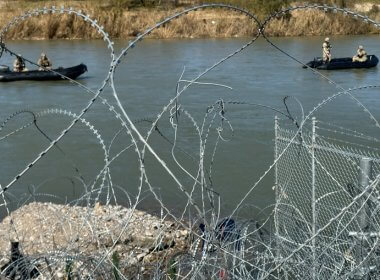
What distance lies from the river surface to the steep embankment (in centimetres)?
601

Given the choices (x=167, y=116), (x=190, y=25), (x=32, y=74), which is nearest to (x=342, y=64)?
(x=167, y=116)

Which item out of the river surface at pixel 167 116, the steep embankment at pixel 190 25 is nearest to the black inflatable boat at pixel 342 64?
the river surface at pixel 167 116

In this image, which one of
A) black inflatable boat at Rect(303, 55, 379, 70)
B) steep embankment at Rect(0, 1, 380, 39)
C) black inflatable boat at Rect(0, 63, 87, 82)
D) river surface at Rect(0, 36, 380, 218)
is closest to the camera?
river surface at Rect(0, 36, 380, 218)

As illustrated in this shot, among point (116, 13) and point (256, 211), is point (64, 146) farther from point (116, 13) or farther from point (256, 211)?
point (116, 13)

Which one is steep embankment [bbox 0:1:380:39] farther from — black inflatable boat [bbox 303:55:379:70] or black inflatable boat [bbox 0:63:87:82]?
black inflatable boat [bbox 0:63:87:82]

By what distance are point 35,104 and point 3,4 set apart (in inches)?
1374

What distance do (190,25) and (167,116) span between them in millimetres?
29258

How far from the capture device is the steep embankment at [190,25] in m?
44.8

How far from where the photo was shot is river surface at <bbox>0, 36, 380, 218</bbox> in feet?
38.3

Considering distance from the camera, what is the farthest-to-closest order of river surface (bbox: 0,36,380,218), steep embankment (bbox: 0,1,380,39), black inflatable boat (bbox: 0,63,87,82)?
steep embankment (bbox: 0,1,380,39) < black inflatable boat (bbox: 0,63,87,82) < river surface (bbox: 0,36,380,218)

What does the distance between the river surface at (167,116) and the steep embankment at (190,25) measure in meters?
6.01

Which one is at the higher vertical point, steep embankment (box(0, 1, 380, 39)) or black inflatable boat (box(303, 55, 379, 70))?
black inflatable boat (box(303, 55, 379, 70))

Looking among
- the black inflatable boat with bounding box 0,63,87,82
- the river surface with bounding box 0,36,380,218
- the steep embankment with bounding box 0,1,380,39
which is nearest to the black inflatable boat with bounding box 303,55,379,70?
the river surface with bounding box 0,36,380,218

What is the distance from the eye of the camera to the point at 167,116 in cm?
1780
